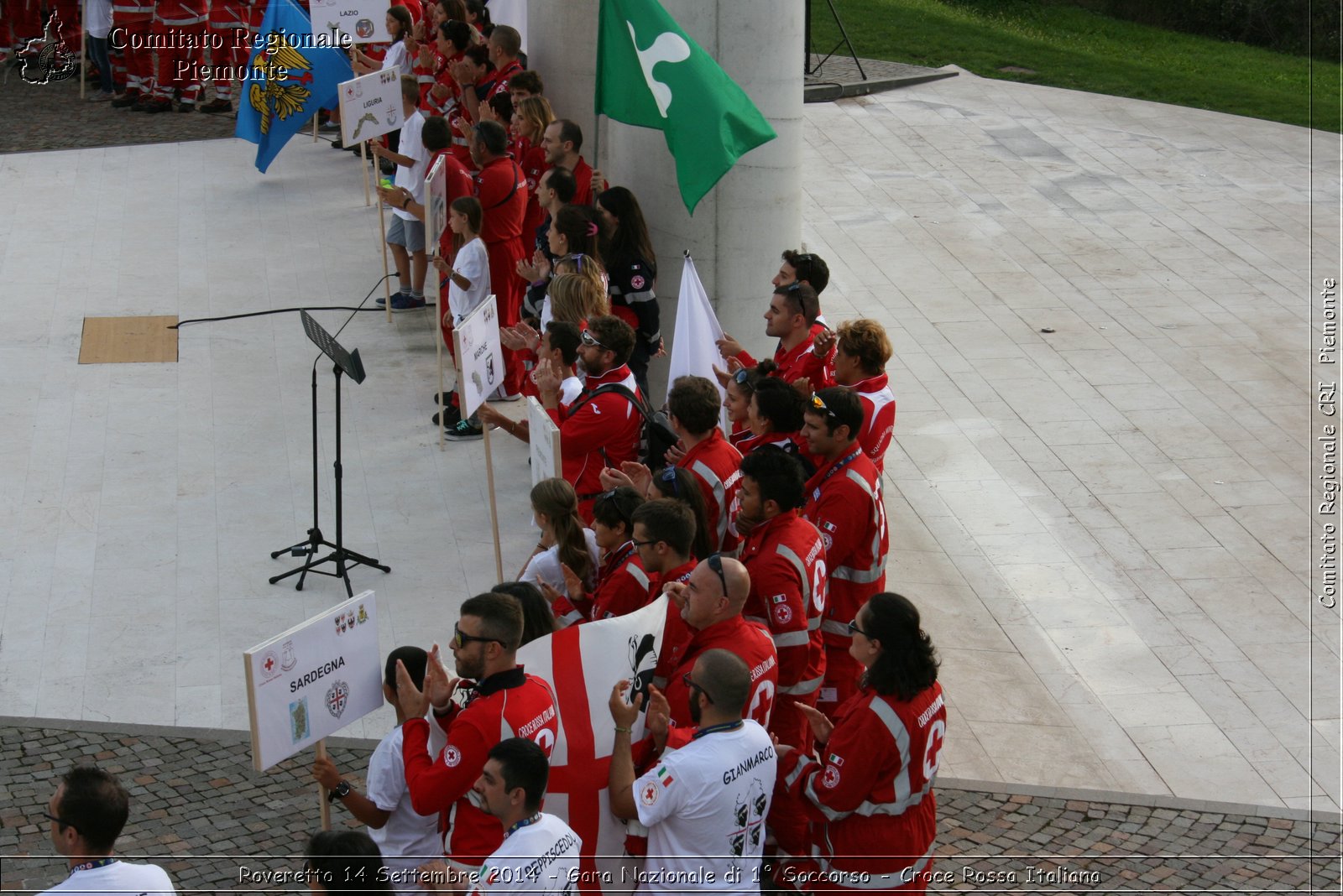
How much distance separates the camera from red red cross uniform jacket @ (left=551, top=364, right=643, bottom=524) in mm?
7980

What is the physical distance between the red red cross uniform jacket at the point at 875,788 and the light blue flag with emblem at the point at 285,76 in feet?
37.1

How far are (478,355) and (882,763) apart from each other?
4309 millimetres

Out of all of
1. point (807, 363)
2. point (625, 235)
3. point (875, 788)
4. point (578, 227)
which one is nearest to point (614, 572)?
point (875, 788)

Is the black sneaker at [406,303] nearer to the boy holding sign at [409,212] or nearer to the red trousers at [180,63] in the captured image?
the boy holding sign at [409,212]

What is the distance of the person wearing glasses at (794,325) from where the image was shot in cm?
866

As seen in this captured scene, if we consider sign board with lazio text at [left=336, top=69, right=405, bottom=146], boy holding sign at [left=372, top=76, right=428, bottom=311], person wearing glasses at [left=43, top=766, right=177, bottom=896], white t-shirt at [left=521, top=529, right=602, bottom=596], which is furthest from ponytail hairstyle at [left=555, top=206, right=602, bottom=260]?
person wearing glasses at [left=43, top=766, right=177, bottom=896]

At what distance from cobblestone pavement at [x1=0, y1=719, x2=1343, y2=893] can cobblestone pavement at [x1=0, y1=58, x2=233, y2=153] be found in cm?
1236

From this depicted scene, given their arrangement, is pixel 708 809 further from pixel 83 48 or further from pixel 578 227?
pixel 83 48

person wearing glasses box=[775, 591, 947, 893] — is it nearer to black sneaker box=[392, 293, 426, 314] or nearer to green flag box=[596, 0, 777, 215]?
green flag box=[596, 0, 777, 215]

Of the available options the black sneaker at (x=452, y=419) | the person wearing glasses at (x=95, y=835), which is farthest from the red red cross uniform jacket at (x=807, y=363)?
the person wearing glasses at (x=95, y=835)

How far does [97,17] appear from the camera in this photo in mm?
19750

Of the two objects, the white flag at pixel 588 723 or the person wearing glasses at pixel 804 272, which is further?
the person wearing glasses at pixel 804 272

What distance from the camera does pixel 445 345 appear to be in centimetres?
1253

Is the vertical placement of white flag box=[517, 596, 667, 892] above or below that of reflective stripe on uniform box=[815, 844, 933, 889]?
above
